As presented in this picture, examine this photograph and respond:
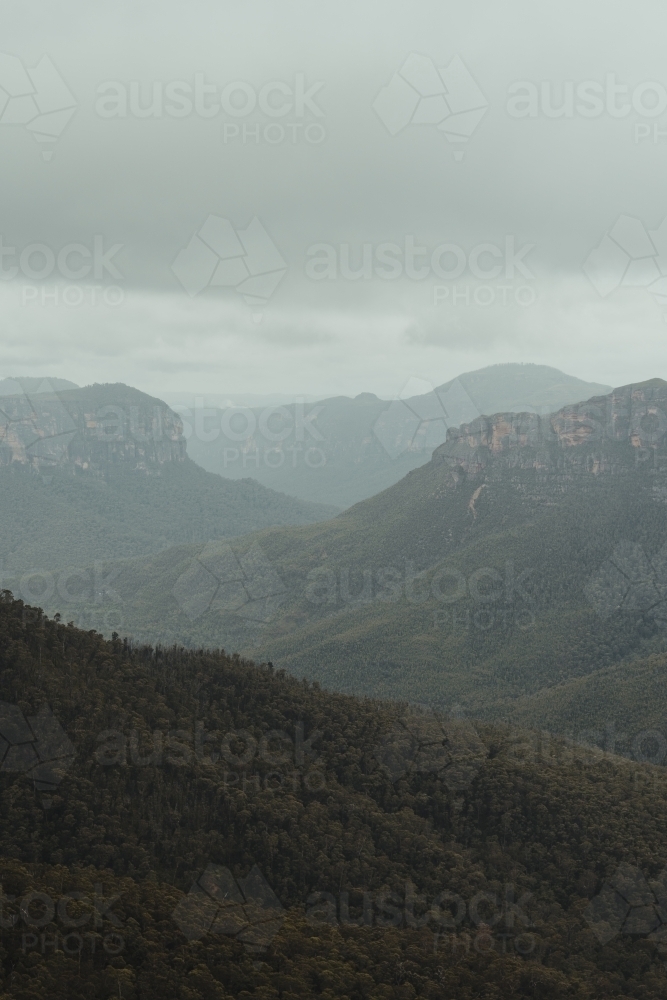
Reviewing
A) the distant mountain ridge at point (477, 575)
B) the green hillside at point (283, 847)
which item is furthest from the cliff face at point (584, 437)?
the green hillside at point (283, 847)

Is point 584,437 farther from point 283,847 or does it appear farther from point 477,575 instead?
point 283,847

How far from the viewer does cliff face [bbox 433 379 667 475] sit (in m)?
140

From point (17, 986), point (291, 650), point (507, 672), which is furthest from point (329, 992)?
point (291, 650)

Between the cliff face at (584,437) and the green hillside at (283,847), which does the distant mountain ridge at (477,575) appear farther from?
the green hillside at (283,847)

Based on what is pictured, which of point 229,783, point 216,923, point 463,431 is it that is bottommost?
point 216,923

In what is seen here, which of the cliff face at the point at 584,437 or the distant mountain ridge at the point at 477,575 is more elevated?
the cliff face at the point at 584,437

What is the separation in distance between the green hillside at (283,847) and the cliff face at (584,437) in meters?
91.1

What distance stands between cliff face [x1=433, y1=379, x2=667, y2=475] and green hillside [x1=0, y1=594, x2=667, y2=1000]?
299 feet

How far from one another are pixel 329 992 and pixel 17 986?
10.9 meters

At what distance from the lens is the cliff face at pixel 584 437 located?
14050cm

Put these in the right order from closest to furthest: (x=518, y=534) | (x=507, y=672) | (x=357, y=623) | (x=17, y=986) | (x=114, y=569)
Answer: (x=17, y=986)
(x=507, y=672)
(x=357, y=623)
(x=518, y=534)
(x=114, y=569)

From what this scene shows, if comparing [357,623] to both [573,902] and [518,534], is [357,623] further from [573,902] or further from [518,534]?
[573,902]

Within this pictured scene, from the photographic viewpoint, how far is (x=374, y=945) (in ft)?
119

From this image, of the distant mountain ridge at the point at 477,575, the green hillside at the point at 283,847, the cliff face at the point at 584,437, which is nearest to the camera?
the green hillside at the point at 283,847
